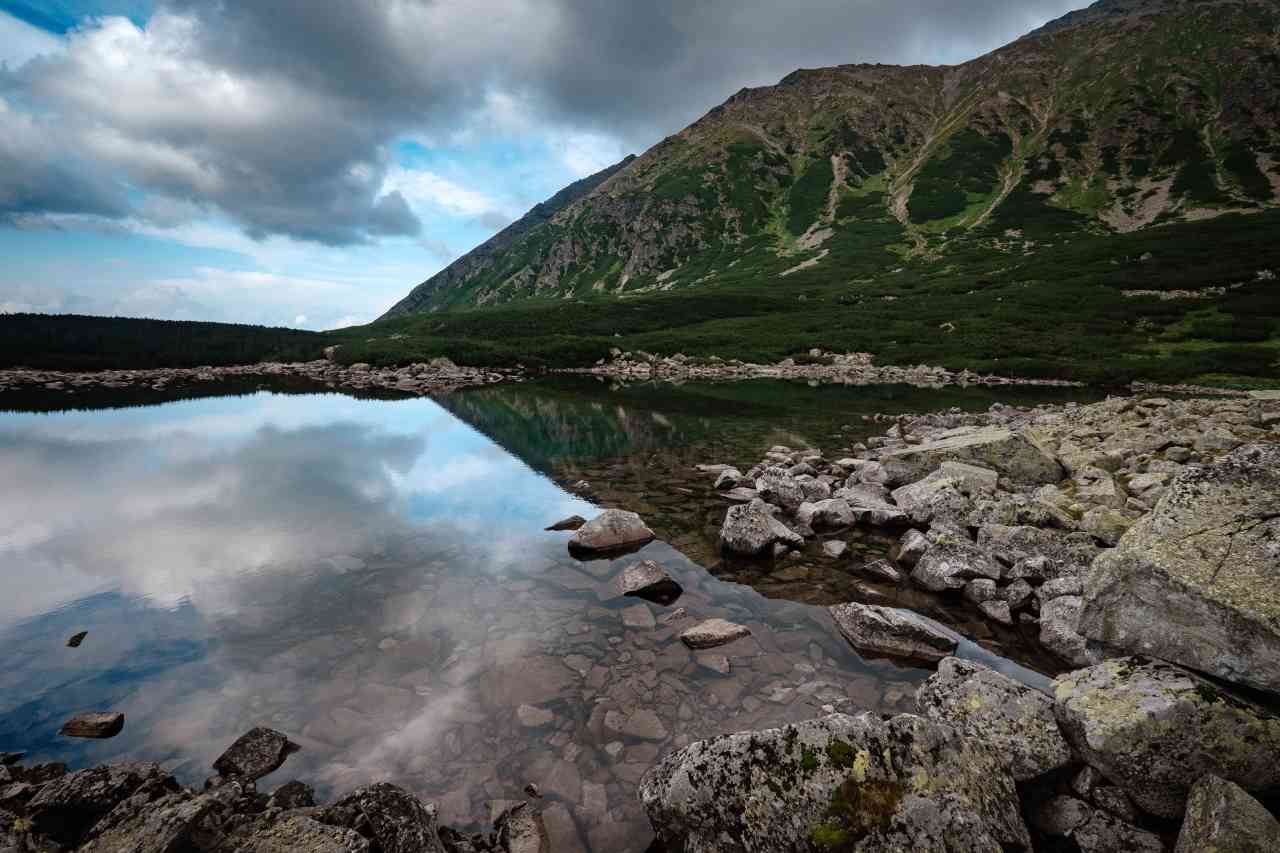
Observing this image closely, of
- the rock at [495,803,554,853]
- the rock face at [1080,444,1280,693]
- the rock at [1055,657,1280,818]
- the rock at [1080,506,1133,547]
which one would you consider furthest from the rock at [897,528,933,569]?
the rock at [495,803,554,853]

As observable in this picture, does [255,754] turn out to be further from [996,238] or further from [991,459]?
[996,238]

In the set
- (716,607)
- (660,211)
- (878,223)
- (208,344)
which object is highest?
(660,211)

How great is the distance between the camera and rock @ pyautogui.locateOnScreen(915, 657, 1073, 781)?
5555mm

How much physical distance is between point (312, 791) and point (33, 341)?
109m

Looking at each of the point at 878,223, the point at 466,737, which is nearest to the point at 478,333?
the point at 466,737

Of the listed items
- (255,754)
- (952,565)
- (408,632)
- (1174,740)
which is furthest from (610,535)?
(1174,740)

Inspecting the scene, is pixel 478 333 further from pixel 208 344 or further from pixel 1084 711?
pixel 1084 711

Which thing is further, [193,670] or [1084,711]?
[193,670]

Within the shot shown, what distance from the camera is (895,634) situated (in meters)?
9.16

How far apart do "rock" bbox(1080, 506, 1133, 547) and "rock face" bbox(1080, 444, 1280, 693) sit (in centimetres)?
528

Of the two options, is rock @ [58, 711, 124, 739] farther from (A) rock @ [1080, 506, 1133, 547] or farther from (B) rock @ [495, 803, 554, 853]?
(A) rock @ [1080, 506, 1133, 547]

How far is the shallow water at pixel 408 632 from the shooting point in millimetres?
7004

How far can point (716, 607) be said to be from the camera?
35.3ft

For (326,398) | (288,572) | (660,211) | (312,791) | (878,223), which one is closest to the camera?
(312,791)
